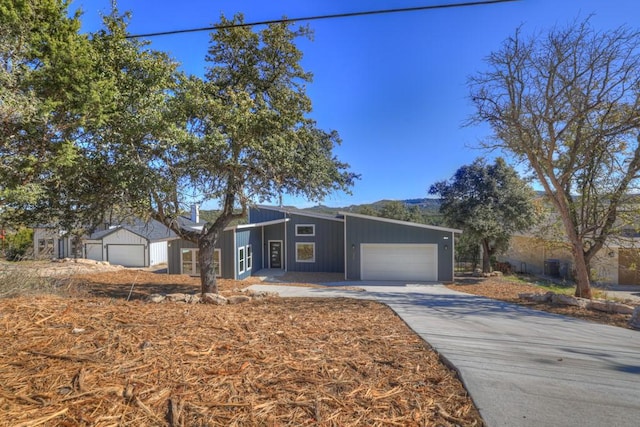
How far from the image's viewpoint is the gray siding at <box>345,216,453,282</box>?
1648cm

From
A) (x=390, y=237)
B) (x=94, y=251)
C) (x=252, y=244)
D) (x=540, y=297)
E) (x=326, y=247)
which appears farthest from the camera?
(x=94, y=251)

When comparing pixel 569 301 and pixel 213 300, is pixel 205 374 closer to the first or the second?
A: pixel 213 300

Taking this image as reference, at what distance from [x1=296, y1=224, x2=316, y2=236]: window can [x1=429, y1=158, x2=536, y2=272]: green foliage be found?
7434mm

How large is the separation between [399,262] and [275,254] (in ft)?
26.7

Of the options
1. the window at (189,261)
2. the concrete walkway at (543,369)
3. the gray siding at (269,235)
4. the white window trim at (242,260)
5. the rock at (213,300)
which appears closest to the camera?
the concrete walkway at (543,369)

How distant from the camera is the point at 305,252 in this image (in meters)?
19.8

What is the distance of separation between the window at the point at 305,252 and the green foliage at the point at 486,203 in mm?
7900

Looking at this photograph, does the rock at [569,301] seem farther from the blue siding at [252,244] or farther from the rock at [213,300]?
the blue siding at [252,244]

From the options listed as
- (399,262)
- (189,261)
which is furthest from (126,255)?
(399,262)

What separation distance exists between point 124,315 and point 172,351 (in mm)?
1434

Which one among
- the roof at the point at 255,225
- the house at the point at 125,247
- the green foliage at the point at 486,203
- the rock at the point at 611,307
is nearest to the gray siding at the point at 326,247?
the roof at the point at 255,225

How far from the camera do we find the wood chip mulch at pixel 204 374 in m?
2.16

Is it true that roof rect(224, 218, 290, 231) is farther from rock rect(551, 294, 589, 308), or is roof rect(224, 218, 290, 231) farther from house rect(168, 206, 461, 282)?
rock rect(551, 294, 589, 308)

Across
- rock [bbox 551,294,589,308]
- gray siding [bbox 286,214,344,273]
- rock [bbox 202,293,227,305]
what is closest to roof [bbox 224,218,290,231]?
gray siding [bbox 286,214,344,273]
